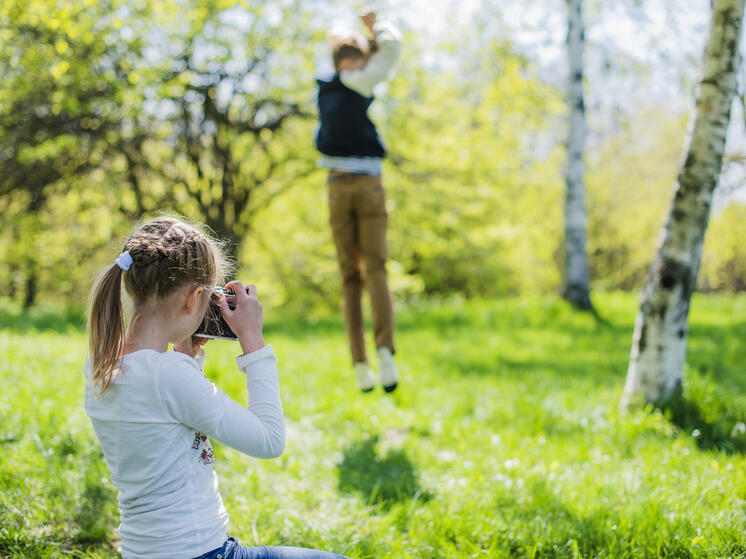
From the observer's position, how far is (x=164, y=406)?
5.13 ft

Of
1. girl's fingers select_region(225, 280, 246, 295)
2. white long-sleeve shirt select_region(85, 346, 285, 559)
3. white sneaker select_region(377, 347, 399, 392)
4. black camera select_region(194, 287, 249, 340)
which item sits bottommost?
white sneaker select_region(377, 347, 399, 392)

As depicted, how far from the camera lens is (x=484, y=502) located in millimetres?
2770

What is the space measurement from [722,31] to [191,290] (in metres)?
3.67

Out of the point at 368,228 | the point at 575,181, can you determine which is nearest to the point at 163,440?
the point at 368,228

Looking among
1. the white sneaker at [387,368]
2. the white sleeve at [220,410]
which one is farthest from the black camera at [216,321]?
the white sneaker at [387,368]

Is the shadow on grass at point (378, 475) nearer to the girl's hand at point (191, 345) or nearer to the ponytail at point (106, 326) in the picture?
the girl's hand at point (191, 345)

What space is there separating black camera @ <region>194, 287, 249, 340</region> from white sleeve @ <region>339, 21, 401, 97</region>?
2.30 metres

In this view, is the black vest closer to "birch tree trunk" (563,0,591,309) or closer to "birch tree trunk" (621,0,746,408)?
"birch tree trunk" (621,0,746,408)

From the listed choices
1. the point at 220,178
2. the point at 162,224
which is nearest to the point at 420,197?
the point at 220,178

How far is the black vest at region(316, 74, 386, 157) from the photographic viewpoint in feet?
12.4

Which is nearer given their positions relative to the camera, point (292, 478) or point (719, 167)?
point (292, 478)

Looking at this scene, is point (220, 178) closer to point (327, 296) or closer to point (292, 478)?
point (327, 296)

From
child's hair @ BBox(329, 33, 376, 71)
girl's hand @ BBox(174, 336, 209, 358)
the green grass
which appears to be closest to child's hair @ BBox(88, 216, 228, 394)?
girl's hand @ BBox(174, 336, 209, 358)

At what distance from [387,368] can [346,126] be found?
5.24 feet
